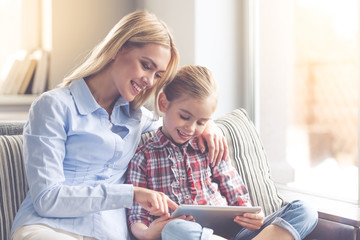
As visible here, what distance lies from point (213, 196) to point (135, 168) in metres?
0.26

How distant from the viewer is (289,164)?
2730mm

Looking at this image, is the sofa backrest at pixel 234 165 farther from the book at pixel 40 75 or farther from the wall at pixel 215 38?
the book at pixel 40 75

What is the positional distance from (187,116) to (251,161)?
403 millimetres

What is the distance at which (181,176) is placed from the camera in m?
1.61

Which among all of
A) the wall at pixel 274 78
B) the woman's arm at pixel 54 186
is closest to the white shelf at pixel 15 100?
the wall at pixel 274 78

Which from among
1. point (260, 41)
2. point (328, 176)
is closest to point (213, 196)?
point (328, 176)

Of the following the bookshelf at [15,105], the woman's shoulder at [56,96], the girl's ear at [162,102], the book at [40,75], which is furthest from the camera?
the book at [40,75]

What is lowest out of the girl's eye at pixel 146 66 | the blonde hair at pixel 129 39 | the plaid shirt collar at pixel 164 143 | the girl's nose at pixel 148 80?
the plaid shirt collar at pixel 164 143

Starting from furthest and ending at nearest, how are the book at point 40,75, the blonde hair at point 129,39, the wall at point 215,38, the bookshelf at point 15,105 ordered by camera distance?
1. the book at point 40,75
2. the bookshelf at point 15,105
3. the wall at point 215,38
4. the blonde hair at point 129,39

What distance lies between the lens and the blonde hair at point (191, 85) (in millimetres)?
1568

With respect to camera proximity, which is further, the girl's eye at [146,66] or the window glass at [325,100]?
the window glass at [325,100]

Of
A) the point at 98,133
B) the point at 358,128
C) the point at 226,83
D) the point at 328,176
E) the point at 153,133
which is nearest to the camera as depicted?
the point at 98,133

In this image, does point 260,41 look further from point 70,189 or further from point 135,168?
point 70,189

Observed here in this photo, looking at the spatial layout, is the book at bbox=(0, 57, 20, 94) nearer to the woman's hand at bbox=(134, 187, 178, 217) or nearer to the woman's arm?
the woman's arm
